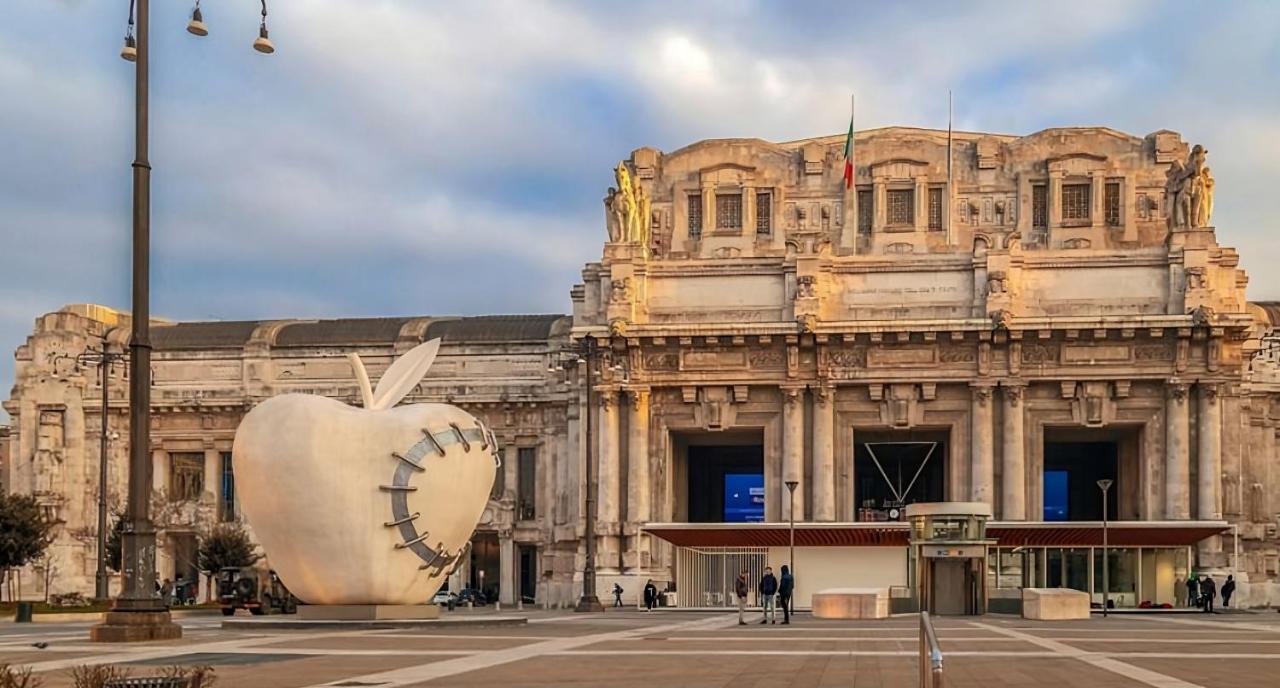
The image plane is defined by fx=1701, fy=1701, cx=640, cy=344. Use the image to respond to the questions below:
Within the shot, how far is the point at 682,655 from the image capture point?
98.2 ft

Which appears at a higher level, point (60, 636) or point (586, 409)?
point (586, 409)

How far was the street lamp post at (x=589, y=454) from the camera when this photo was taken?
66312 mm

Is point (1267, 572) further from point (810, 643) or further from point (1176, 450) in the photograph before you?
point (810, 643)

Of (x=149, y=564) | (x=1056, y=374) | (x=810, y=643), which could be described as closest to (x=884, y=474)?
(x=1056, y=374)

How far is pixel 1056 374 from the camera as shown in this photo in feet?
243

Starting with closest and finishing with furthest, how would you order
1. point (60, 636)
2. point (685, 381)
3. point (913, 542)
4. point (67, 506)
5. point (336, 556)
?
point (60, 636), point (336, 556), point (913, 542), point (685, 381), point (67, 506)

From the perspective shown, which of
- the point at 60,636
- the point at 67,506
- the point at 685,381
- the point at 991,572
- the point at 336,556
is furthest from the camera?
the point at 67,506

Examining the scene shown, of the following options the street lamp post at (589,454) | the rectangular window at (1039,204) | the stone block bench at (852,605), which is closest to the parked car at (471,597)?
the street lamp post at (589,454)

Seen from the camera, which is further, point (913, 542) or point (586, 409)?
point (586, 409)

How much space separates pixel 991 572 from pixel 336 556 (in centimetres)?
3501

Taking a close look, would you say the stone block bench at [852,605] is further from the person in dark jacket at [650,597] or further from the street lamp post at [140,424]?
the street lamp post at [140,424]

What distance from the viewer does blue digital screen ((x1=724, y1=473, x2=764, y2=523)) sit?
82.5 meters

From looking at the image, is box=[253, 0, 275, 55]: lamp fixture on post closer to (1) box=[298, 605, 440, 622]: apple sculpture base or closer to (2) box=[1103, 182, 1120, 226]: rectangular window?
(1) box=[298, 605, 440, 622]: apple sculpture base

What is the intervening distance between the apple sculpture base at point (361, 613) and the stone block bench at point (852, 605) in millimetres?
13497
